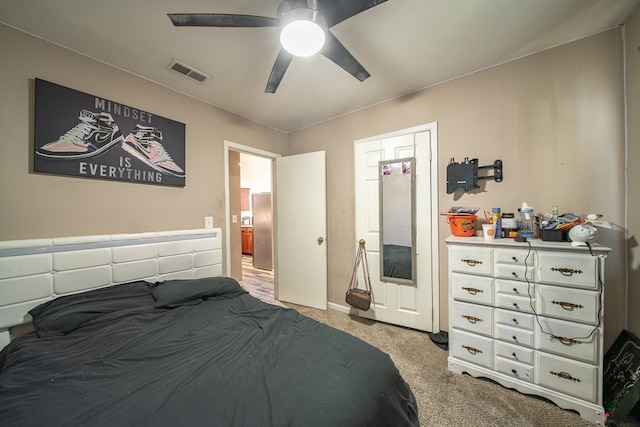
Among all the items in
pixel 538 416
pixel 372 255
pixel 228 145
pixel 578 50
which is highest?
pixel 578 50

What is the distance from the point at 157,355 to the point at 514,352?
223cm

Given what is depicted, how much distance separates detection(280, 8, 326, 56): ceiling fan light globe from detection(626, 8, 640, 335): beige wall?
203 centimetres

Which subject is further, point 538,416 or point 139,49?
point 139,49

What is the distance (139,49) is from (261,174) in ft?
14.8

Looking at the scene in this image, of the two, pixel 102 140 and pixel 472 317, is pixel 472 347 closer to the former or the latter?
pixel 472 317

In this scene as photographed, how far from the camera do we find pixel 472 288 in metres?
1.69

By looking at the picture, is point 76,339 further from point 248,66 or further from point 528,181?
point 528,181

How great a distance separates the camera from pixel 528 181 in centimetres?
183

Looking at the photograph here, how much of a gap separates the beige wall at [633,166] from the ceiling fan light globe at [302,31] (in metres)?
2.03

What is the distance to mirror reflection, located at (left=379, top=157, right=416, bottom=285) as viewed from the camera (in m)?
2.38

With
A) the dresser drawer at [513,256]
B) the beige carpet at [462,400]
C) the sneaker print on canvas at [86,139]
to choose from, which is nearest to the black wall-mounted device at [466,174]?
the dresser drawer at [513,256]

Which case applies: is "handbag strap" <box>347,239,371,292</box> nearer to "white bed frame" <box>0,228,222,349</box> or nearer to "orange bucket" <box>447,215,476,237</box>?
"orange bucket" <box>447,215,476,237</box>

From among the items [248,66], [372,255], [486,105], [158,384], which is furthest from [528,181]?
[158,384]

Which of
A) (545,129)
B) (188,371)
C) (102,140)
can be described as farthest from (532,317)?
(102,140)
